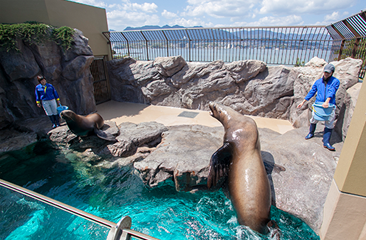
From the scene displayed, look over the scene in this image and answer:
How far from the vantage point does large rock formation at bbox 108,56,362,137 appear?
6.71m

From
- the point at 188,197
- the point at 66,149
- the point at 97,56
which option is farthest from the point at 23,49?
the point at 188,197

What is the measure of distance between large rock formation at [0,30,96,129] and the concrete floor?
3.87 feet

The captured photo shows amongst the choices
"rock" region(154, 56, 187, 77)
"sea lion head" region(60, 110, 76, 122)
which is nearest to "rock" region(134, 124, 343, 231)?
"sea lion head" region(60, 110, 76, 122)

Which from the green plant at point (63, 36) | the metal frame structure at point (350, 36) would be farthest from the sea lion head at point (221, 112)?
the green plant at point (63, 36)

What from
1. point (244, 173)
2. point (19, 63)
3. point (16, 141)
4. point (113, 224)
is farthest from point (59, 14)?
point (113, 224)

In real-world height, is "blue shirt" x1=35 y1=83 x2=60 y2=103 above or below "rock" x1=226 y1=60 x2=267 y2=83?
below

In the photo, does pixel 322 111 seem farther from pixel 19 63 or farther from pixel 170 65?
pixel 19 63

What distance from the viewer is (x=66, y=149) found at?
505cm

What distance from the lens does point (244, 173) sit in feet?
8.92

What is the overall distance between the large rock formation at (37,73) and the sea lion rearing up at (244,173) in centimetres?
618

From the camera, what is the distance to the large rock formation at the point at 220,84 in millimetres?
6707

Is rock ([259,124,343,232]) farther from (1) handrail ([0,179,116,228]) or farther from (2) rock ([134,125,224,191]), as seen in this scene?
(1) handrail ([0,179,116,228])

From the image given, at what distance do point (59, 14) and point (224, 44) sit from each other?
6.38 m

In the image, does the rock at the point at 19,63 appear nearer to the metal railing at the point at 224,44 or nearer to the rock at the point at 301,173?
the metal railing at the point at 224,44
